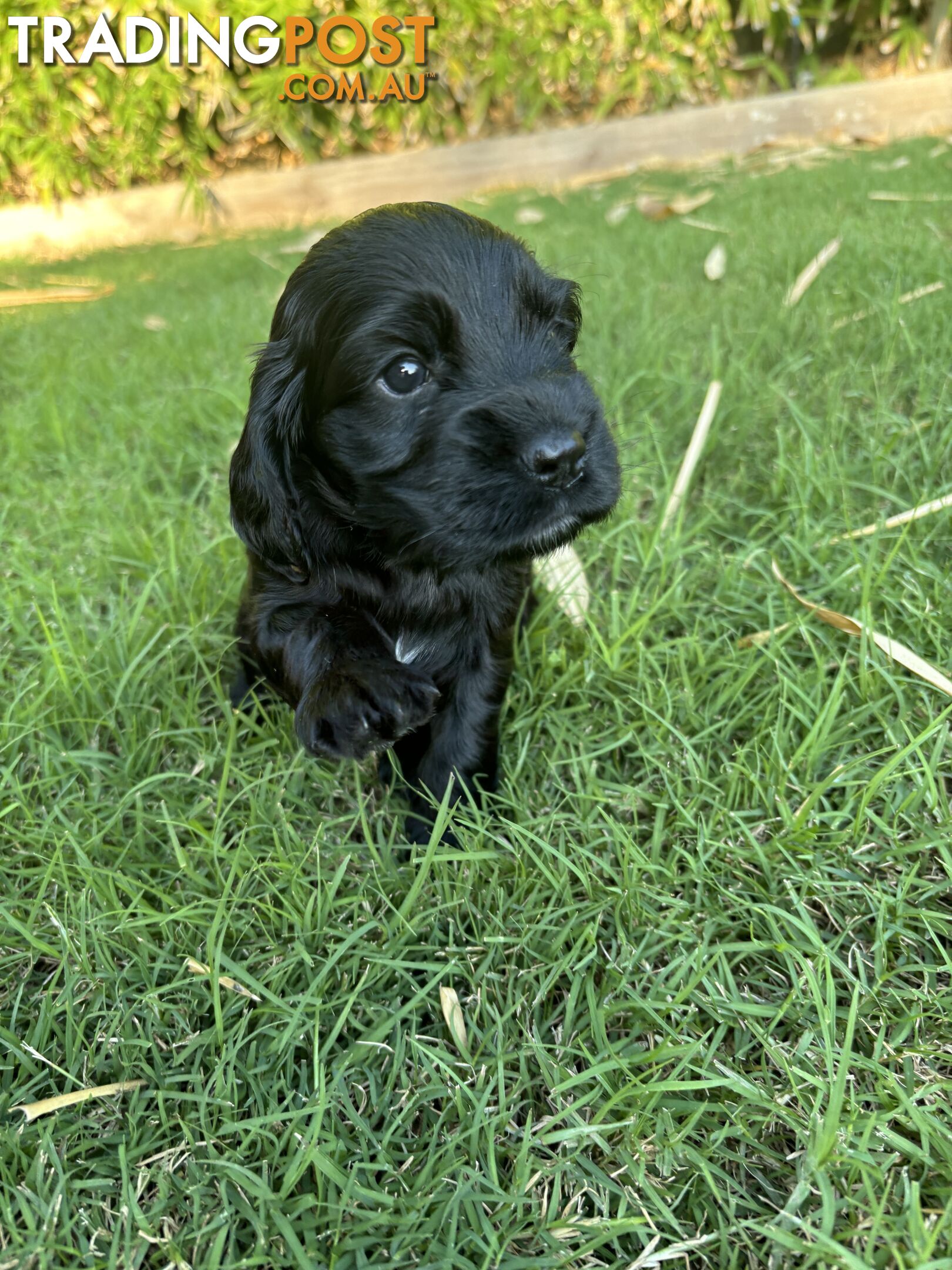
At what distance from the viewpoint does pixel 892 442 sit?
89.4 inches

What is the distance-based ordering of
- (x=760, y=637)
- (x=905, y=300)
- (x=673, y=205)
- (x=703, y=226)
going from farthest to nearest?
1. (x=673, y=205)
2. (x=703, y=226)
3. (x=905, y=300)
4. (x=760, y=637)

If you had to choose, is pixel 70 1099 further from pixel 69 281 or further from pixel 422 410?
pixel 69 281

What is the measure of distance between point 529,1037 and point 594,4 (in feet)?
24.7

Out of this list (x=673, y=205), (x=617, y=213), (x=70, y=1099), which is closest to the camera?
(x=70, y=1099)

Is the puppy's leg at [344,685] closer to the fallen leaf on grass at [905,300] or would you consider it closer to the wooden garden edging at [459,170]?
the fallen leaf on grass at [905,300]

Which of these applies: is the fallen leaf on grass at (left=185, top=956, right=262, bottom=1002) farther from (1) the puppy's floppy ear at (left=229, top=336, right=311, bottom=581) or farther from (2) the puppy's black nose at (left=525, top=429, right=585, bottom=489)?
(2) the puppy's black nose at (left=525, top=429, right=585, bottom=489)

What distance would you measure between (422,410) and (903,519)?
1250mm

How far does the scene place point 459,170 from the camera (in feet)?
Answer: 22.8

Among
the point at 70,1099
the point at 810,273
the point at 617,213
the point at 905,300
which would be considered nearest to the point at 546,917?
the point at 70,1099

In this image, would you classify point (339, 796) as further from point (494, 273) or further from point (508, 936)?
point (494, 273)

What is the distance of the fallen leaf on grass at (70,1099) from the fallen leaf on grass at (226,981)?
161mm

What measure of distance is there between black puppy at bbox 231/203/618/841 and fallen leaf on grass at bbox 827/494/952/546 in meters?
0.83

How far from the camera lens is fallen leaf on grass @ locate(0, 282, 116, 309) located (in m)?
5.02

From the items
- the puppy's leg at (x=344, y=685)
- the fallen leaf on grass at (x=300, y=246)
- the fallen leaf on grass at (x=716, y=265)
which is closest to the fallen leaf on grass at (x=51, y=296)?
the fallen leaf on grass at (x=300, y=246)
